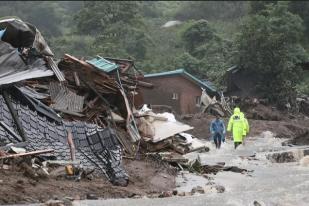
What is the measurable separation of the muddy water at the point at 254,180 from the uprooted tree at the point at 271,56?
14219 millimetres

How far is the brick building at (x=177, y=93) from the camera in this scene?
33.2m

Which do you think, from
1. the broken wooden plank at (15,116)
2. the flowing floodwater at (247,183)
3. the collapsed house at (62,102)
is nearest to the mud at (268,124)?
the flowing floodwater at (247,183)

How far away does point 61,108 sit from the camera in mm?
15430

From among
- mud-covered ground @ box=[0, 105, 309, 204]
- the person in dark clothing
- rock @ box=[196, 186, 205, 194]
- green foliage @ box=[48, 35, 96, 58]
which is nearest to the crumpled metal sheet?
mud-covered ground @ box=[0, 105, 309, 204]

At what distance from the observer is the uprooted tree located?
32719mm

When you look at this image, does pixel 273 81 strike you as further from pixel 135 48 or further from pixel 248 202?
pixel 248 202

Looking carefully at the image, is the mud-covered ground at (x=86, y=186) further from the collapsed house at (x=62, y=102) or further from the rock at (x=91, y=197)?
the collapsed house at (x=62, y=102)

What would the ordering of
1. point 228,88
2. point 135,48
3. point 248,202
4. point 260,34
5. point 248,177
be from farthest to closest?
point 135,48
point 228,88
point 260,34
point 248,177
point 248,202

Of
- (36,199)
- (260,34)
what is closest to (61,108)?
(36,199)

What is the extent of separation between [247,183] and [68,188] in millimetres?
4289

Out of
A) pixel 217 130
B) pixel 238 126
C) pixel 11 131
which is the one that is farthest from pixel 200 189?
pixel 217 130

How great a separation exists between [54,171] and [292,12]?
3261cm

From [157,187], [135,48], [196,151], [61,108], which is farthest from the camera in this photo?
[135,48]

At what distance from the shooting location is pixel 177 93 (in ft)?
110
